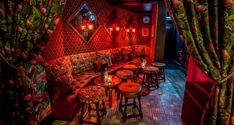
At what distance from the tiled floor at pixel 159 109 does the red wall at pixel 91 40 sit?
197cm

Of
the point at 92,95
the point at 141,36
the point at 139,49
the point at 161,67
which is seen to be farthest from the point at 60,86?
the point at 141,36

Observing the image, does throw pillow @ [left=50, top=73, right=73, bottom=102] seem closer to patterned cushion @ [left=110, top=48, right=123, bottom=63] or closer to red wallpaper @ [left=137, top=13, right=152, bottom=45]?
patterned cushion @ [left=110, top=48, right=123, bottom=63]

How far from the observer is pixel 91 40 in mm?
5148

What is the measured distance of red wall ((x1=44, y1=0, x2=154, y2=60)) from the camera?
154 inches

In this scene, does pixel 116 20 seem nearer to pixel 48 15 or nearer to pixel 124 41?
pixel 124 41

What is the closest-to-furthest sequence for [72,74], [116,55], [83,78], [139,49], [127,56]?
1. [83,78]
2. [72,74]
3. [116,55]
4. [127,56]
5. [139,49]

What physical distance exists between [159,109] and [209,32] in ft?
8.40

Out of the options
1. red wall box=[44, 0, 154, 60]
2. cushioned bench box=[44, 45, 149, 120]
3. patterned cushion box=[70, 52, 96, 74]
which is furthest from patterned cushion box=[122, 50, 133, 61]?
patterned cushion box=[70, 52, 96, 74]

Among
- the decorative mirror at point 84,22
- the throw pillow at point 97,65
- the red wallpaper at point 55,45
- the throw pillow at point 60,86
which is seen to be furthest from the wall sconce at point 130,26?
the throw pillow at point 60,86

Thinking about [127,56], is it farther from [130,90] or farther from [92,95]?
[92,95]

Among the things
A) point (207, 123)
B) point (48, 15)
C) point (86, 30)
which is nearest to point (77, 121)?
point (48, 15)

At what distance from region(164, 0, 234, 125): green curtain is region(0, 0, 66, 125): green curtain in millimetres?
1506

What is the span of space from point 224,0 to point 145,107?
9.42ft

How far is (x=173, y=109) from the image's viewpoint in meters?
3.49
